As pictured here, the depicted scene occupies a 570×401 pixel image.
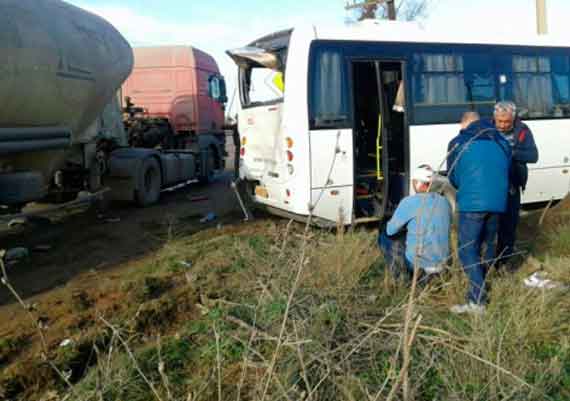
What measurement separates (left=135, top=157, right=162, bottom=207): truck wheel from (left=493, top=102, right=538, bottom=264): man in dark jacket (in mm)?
7342

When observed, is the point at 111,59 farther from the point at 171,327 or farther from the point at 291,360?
the point at 291,360

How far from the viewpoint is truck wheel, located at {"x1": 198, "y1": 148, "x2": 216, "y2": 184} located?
48.1ft

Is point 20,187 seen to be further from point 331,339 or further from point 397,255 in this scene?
point 331,339

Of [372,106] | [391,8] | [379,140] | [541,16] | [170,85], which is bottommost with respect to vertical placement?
[379,140]

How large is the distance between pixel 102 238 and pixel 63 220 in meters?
2.06

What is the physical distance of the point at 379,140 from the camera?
26.2 ft

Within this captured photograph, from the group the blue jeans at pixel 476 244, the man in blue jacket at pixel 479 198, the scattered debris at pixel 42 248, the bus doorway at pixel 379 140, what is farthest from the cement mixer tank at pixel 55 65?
the blue jeans at pixel 476 244

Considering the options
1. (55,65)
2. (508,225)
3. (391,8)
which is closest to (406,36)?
(508,225)

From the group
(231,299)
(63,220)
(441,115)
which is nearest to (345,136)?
(441,115)

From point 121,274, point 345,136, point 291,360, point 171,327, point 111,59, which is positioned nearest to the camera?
point 291,360

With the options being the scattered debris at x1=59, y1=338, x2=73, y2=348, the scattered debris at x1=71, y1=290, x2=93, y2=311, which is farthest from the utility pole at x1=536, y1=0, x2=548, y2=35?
the scattered debris at x1=59, y1=338, x2=73, y2=348

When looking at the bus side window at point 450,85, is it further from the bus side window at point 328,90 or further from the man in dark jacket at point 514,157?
the man in dark jacket at point 514,157

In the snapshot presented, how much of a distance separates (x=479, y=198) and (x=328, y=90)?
123 inches

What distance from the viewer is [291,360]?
123 inches
